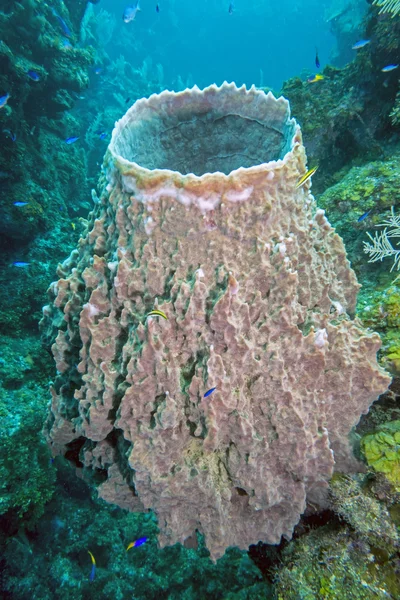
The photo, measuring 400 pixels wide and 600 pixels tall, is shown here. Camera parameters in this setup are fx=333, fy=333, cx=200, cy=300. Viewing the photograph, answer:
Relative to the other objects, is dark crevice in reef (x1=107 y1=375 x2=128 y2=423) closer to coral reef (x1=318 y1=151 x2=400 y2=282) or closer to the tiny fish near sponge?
the tiny fish near sponge

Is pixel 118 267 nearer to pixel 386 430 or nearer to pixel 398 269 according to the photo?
pixel 386 430

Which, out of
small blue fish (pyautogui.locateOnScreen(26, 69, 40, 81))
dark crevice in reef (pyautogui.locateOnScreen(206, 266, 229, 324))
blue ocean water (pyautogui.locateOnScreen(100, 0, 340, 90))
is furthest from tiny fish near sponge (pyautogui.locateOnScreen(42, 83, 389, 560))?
blue ocean water (pyautogui.locateOnScreen(100, 0, 340, 90))

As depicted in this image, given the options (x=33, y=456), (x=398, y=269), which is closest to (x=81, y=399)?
(x=33, y=456)

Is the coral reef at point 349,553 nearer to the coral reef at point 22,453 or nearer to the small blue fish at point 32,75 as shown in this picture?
the coral reef at point 22,453

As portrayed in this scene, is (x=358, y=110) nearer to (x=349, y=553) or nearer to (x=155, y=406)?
(x=155, y=406)

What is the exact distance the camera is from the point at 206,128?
283cm

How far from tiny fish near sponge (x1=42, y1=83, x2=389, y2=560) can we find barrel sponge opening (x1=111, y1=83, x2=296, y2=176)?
13 cm

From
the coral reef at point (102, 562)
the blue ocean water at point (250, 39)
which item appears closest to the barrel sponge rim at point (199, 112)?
the coral reef at point (102, 562)

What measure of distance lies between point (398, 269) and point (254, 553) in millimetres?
2902

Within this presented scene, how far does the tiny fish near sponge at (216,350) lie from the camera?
1852 millimetres

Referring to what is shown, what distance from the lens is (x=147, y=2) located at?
124ft

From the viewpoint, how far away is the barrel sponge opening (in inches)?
99.3

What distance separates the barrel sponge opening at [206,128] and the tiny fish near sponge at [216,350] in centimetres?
13

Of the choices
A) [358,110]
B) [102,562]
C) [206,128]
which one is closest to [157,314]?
[206,128]
